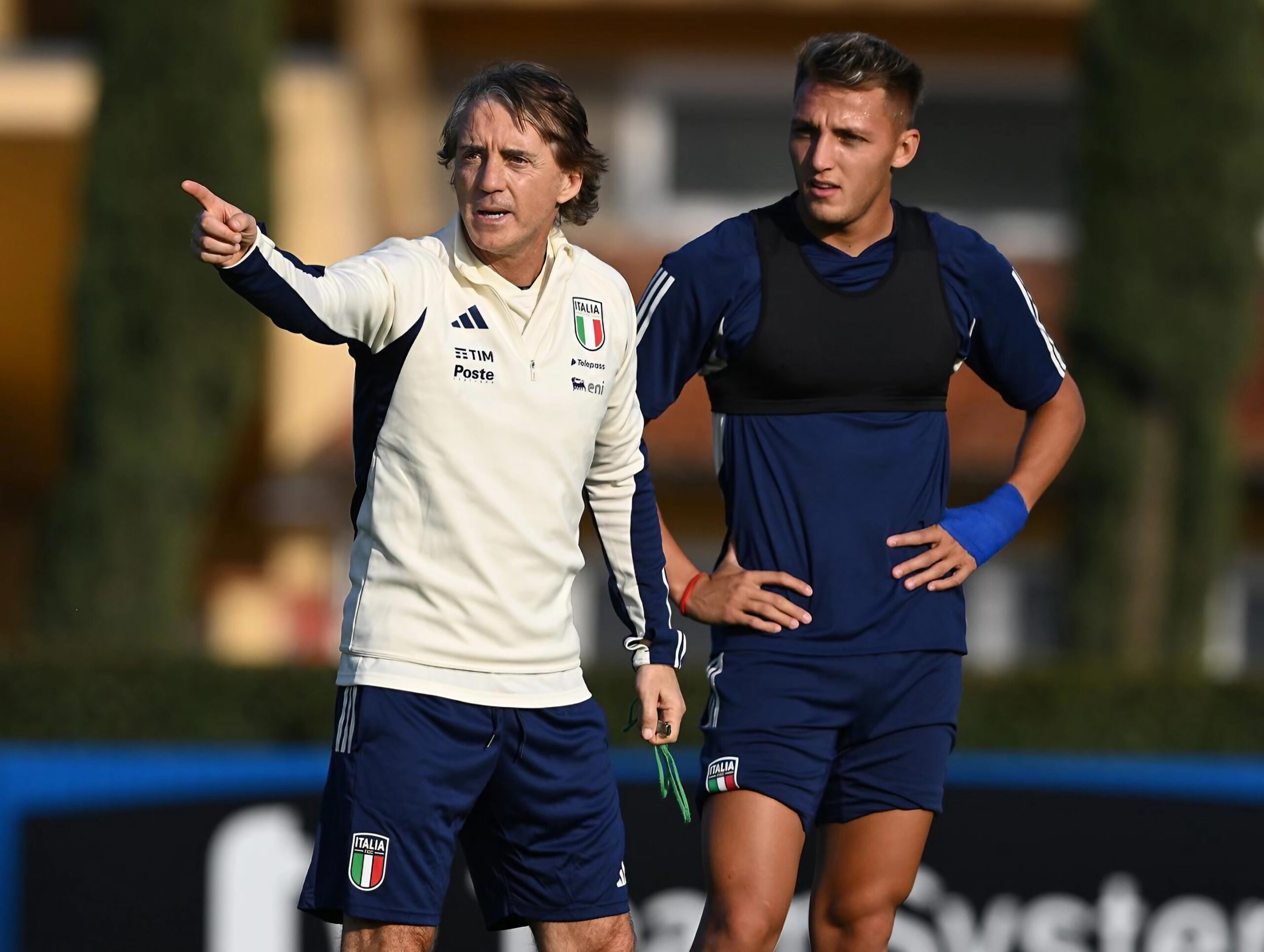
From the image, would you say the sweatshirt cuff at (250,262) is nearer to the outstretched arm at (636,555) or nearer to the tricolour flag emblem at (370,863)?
the outstretched arm at (636,555)

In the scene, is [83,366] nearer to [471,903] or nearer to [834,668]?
[471,903]

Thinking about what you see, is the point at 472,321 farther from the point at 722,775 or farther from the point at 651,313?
the point at 722,775

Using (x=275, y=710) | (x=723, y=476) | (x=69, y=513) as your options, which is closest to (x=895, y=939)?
(x=723, y=476)

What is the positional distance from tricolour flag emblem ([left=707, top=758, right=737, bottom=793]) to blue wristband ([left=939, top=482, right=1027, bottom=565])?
745mm

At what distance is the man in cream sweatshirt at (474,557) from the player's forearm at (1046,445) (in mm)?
1193

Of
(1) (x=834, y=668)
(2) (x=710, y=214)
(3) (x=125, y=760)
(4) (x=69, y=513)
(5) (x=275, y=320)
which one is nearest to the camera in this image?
(5) (x=275, y=320)

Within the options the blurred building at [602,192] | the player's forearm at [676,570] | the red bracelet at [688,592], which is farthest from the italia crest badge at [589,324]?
the blurred building at [602,192]

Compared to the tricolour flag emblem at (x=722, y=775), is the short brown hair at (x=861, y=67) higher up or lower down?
higher up

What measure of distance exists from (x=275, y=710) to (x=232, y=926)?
2.48m

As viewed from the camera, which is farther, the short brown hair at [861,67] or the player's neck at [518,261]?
the short brown hair at [861,67]

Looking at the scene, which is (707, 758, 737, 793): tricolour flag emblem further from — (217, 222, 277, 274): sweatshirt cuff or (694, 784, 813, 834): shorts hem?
(217, 222, 277, 274): sweatshirt cuff

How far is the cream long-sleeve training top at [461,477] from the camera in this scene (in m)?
3.74

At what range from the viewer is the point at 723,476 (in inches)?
172

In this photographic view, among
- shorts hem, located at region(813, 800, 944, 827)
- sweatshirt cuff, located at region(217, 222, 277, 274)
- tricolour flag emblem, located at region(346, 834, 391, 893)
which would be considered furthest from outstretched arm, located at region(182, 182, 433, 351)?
shorts hem, located at region(813, 800, 944, 827)
